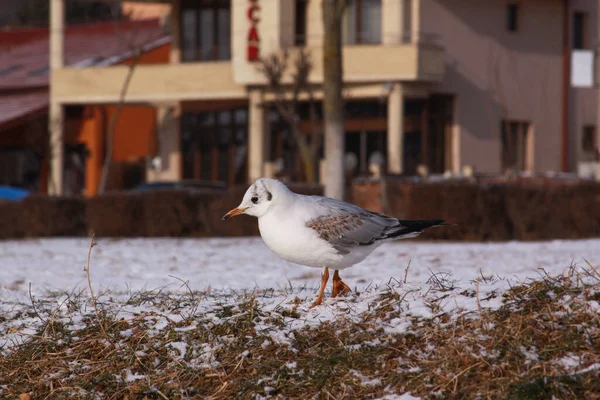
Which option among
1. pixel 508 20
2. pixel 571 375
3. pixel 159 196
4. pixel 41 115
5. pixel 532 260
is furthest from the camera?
pixel 41 115

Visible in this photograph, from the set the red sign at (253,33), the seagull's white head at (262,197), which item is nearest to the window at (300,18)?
the red sign at (253,33)

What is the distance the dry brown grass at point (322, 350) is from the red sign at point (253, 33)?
25.2 meters

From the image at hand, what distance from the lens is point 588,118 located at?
37656mm

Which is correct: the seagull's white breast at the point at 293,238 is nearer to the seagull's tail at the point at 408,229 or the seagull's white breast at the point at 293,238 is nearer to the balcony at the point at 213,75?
the seagull's tail at the point at 408,229

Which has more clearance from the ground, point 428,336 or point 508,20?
point 508,20

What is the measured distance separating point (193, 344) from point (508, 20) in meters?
29.7

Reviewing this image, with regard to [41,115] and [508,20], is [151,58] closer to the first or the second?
[41,115]

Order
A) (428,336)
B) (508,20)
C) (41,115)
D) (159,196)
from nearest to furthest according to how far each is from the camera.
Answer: (428,336), (159,196), (508,20), (41,115)

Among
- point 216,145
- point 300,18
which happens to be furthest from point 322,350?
point 216,145

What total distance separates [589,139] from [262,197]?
33109 millimetres

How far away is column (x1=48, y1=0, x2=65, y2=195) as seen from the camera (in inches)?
1387

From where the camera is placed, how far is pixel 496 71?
3297cm

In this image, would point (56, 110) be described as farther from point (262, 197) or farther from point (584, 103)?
point (262, 197)

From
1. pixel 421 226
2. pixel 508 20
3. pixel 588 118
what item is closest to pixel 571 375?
pixel 421 226
